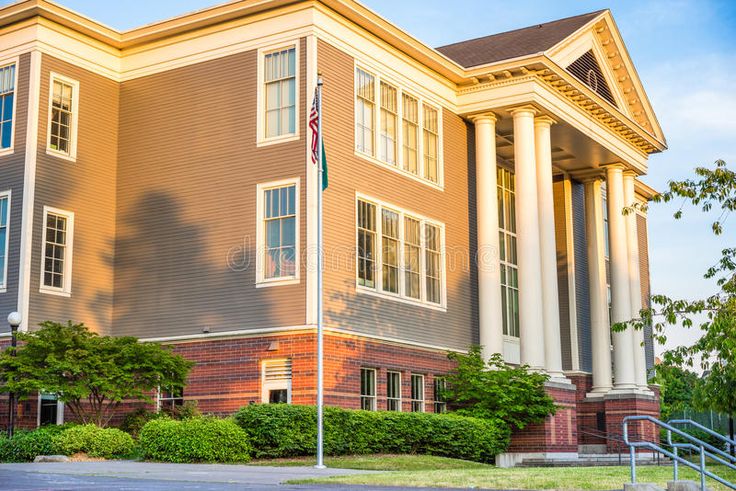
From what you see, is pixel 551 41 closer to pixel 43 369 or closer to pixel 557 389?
pixel 557 389

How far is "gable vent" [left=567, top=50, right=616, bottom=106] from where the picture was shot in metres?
39.1

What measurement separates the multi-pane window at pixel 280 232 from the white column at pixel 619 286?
56.6 ft

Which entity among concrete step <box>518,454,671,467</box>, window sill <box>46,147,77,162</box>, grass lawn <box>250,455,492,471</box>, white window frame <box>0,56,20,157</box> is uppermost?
white window frame <box>0,56,20,157</box>

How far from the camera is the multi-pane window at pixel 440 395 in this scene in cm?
3325

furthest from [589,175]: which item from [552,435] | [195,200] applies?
[195,200]

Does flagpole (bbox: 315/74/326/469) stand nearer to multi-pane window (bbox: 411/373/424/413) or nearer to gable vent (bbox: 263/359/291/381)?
gable vent (bbox: 263/359/291/381)

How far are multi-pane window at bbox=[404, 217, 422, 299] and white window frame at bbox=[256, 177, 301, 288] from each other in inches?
199

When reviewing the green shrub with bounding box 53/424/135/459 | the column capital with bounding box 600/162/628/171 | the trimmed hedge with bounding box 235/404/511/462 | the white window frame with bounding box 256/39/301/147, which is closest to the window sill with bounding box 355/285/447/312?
the trimmed hedge with bounding box 235/404/511/462

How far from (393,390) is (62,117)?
1276cm

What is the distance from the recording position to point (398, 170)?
33.1m

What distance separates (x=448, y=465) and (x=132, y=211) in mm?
12781

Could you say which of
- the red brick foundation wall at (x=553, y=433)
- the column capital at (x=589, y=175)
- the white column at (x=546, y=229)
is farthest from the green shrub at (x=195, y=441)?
the column capital at (x=589, y=175)

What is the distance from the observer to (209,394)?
2936 centimetres

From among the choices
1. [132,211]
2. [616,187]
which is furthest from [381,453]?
[616,187]
